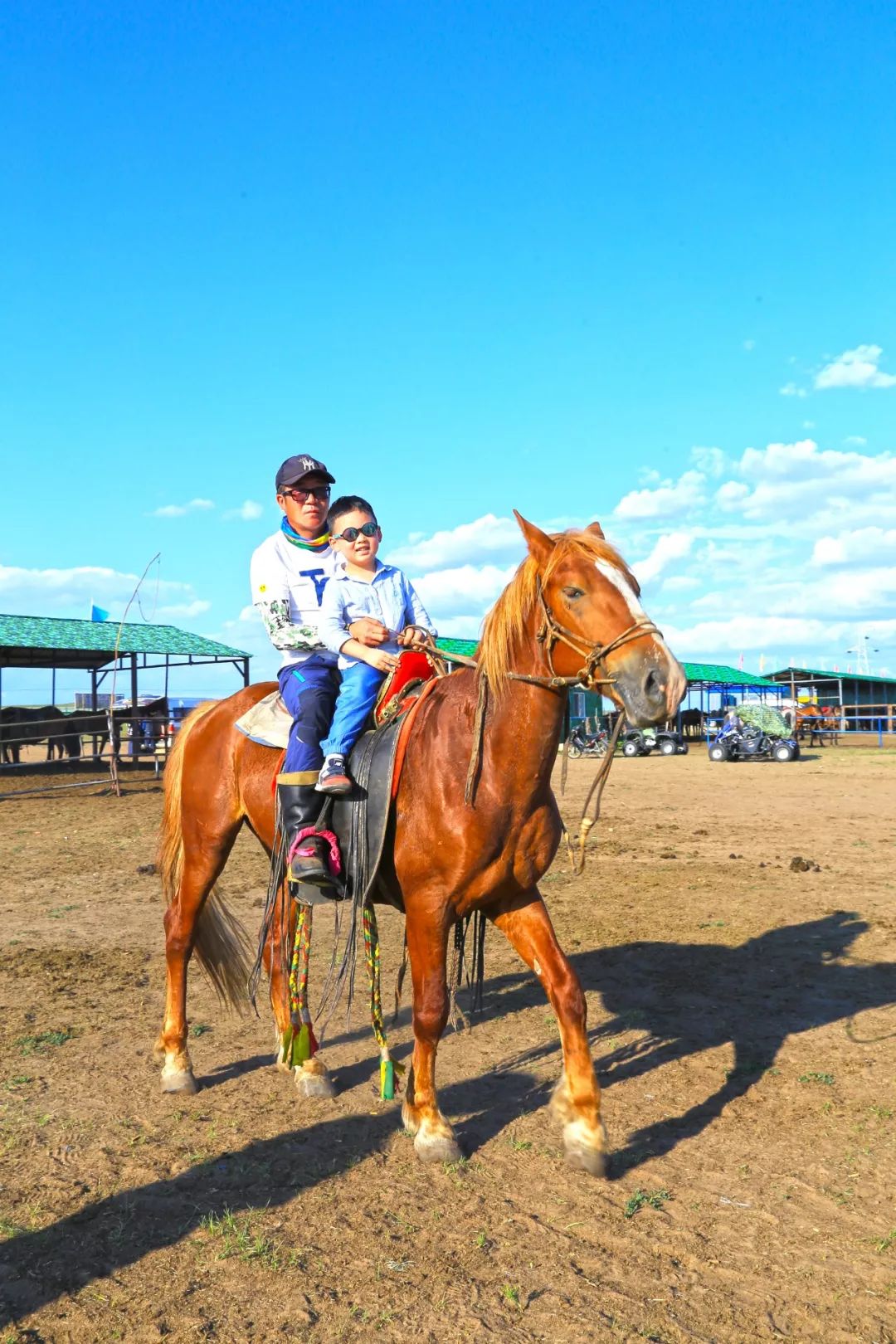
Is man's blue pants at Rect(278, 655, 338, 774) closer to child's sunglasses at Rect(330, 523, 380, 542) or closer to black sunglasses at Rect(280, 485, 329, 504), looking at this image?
child's sunglasses at Rect(330, 523, 380, 542)

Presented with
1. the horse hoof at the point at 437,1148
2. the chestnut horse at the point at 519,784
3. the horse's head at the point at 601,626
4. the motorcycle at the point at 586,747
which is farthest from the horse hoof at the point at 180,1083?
the motorcycle at the point at 586,747

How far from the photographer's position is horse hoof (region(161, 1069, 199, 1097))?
4750mm

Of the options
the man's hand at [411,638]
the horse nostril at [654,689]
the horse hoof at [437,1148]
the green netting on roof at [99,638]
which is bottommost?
the horse hoof at [437,1148]

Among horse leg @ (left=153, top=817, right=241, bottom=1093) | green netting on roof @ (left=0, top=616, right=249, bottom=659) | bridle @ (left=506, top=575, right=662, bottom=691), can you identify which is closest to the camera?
bridle @ (left=506, top=575, right=662, bottom=691)

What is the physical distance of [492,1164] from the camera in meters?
3.90

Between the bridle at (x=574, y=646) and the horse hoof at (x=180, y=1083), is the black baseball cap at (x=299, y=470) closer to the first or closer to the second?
the bridle at (x=574, y=646)

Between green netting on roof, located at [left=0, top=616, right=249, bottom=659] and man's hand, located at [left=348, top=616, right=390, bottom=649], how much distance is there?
872 inches

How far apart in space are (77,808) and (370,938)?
48.8ft

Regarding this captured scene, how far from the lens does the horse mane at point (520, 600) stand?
12.4 feet

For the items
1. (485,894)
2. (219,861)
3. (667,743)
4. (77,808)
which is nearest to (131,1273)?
(485,894)

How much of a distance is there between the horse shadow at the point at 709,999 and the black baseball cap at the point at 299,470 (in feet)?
10.8

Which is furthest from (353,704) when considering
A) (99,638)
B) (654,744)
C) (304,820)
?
(654,744)

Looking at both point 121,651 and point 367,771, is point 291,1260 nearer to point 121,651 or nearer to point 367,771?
point 367,771

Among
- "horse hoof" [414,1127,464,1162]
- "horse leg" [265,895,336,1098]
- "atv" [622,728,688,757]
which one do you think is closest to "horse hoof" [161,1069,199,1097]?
"horse leg" [265,895,336,1098]
